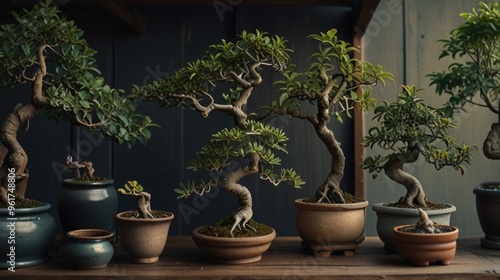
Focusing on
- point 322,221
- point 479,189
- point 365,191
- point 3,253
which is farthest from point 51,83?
point 479,189

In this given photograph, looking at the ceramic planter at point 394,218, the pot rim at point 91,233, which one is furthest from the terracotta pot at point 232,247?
the ceramic planter at point 394,218

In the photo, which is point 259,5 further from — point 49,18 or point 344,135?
point 49,18

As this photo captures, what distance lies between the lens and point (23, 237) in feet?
5.50

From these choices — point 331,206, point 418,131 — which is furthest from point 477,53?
point 331,206

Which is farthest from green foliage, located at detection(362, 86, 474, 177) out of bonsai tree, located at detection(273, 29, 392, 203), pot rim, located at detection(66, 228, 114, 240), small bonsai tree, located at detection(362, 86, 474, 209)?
pot rim, located at detection(66, 228, 114, 240)

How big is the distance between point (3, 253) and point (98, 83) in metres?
0.60

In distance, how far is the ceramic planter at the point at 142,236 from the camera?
175cm

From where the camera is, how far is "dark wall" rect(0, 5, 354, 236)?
7.49ft

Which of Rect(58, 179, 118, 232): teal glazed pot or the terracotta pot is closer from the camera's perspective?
the terracotta pot

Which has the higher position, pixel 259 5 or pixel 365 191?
pixel 259 5

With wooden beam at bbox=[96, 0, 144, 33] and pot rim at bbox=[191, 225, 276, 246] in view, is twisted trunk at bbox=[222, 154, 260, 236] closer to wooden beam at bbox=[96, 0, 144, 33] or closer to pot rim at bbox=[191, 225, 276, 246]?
pot rim at bbox=[191, 225, 276, 246]

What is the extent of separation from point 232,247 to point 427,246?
1.96 ft

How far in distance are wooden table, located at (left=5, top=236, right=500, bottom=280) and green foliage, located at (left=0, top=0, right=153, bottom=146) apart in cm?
44

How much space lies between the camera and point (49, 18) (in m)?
1.82
